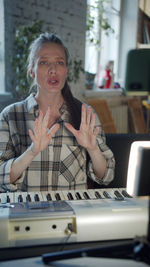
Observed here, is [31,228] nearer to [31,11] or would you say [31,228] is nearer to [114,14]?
[31,11]

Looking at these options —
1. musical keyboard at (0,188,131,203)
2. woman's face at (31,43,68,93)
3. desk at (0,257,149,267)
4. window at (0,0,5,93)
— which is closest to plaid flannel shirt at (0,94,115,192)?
woman's face at (31,43,68,93)

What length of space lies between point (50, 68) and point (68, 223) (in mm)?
862

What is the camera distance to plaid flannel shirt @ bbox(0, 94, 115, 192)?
143cm

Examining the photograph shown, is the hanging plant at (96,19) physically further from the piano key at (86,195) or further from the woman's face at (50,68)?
the piano key at (86,195)

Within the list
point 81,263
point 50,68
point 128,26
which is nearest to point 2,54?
point 50,68

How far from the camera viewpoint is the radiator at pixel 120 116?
472cm

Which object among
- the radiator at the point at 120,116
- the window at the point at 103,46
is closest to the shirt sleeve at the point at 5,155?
the window at the point at 103,46

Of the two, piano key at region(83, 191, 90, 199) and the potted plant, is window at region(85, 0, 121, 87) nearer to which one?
the potted plant

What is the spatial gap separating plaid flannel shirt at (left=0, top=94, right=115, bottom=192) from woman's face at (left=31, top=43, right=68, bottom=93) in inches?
4.7

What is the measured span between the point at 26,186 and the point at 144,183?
0.87m

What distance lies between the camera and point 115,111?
4.70 m

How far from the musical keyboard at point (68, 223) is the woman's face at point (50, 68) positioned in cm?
75

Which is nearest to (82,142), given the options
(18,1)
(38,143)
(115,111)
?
(38,143)

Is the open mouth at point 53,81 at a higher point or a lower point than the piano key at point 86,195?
higher
